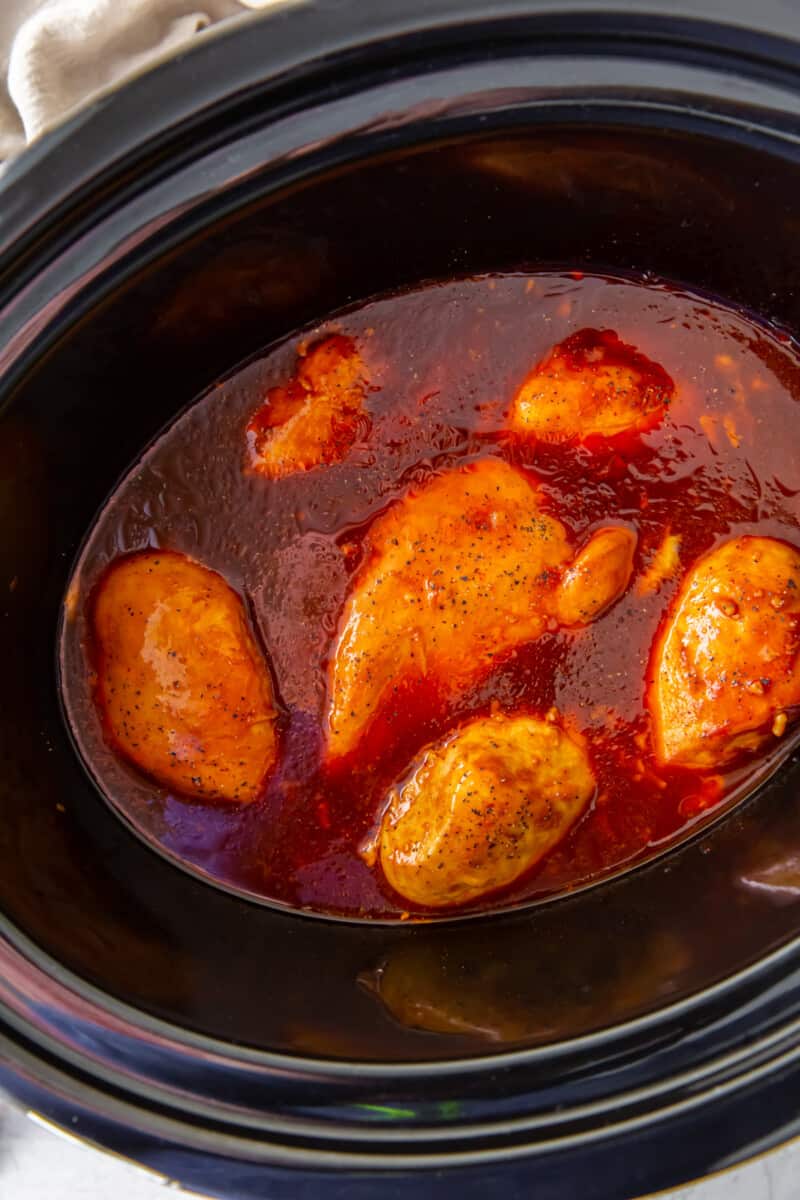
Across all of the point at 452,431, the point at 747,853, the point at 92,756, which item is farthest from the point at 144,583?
the point at 747,853

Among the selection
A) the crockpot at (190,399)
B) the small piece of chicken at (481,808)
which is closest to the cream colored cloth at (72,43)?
the crockpot at (190,399)

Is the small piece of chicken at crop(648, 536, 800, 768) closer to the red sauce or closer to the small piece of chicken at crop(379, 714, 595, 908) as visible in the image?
the red sauce

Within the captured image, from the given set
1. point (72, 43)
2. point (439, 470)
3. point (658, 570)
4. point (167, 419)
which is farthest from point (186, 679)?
point (72, 43)

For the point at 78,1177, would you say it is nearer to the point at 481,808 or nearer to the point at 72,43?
the point at 481,808

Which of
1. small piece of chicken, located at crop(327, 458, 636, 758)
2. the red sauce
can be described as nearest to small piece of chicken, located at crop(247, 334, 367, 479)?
the red sauce

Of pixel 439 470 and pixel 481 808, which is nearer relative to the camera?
pixel 481 808
